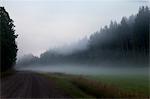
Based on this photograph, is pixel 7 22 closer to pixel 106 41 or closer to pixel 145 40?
pixel 145 40

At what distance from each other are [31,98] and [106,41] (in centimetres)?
11903

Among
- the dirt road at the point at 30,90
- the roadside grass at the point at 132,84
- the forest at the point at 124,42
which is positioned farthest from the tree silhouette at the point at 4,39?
the forest at the point at 124,42

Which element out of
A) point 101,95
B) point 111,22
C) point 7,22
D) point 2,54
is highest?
point 111,22

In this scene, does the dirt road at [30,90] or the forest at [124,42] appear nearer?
the dirt road at [30,90]

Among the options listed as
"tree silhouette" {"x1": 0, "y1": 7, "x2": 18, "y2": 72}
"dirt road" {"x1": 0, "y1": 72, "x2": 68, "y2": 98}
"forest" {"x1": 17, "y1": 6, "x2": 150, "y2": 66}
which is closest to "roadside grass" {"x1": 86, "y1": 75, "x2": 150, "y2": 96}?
"dirt road" {"x1": 0, "y1": 72, "x2": 68, "y2": 98}

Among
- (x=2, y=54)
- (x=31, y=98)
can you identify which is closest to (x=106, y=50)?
(x=2, y=54)

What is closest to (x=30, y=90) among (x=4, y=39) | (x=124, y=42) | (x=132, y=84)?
(x=132, y=84)

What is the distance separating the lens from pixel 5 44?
65.1 meters

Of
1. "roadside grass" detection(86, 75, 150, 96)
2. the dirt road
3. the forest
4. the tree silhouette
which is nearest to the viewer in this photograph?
the dirt road

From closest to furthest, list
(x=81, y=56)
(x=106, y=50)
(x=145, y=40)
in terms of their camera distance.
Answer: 1. (x=145, y=40)
2. (x=106, y=50)
3. (x=81, y=56)

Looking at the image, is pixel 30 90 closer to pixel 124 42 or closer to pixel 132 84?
pixel 132 84

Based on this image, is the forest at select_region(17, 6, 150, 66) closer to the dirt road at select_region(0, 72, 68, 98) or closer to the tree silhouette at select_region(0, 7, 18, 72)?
the tree silhouette at select_region(0, 7, 18, 72)

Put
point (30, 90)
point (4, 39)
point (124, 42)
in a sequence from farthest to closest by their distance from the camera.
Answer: point (124, 42) → point (4, 39) → point (30, 90)

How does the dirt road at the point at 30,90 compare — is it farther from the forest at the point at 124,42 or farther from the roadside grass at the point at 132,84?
the forest at the point at 124,42
